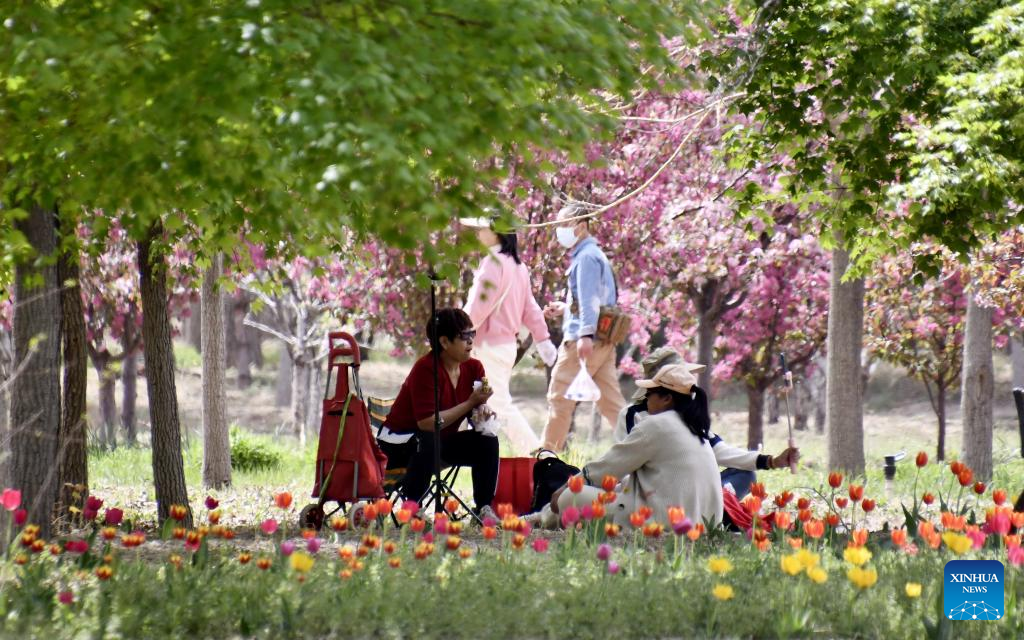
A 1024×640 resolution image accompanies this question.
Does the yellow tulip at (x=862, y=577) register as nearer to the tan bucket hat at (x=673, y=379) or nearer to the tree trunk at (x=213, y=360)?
the tan bucket hat at (x=673, y=379)

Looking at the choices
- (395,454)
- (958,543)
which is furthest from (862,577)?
(395,454)

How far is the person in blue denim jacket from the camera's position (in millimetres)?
10242

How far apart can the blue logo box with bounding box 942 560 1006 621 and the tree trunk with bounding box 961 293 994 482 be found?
23.5ft

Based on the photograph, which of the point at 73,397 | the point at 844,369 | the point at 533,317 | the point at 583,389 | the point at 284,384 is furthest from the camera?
the point at 284,384

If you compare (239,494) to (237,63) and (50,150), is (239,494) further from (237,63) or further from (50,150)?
(237,63)

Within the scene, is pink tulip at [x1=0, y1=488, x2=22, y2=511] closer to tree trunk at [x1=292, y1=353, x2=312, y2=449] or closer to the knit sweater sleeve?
the knit sweater sleeve

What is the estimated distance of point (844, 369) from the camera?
11016mm

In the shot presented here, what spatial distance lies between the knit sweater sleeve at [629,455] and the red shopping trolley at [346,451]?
4.39 ft

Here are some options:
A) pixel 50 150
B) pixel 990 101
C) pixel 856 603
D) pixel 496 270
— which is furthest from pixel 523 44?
pixel 496 270

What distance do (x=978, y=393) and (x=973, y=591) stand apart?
7561 millimetres

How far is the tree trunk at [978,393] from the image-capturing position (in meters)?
11.8

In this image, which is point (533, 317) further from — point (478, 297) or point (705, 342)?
point (705, 342)

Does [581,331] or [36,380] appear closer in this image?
[36,380]

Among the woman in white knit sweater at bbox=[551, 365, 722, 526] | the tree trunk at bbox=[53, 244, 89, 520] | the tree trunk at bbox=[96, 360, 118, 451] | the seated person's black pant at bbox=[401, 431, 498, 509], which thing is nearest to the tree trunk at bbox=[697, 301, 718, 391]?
the tree trunk at bbox=[96, 360, 118, 451]
